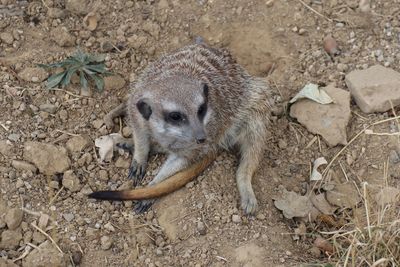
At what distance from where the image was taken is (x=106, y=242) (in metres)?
3.10

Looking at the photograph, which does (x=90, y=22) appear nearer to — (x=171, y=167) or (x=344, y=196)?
(x=171, y=167)

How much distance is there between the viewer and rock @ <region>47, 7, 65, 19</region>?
3.95 meters

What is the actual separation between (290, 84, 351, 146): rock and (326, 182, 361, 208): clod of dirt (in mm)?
268

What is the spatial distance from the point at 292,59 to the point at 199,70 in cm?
72

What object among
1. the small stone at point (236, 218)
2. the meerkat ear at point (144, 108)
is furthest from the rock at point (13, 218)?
the small stone at point (236, 218)

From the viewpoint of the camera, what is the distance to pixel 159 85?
10.8 feet

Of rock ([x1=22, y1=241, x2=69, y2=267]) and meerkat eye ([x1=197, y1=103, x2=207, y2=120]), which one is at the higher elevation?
meerkat eye ([x1=197, y1=103, x2=207, y2=120])

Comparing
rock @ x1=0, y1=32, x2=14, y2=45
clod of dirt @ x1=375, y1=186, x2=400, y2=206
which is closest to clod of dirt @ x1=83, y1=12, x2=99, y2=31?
rock @ x1=0, y1=32, x2=14, y2=45

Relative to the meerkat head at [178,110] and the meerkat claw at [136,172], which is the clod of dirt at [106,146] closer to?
the meerkat claw at [136,172]

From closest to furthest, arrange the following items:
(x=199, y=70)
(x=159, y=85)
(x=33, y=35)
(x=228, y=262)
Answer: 1. (x=228, y=262)
2. (x=159, y=85)
3. (x=199, y=70)
4. (x=33, y=35)

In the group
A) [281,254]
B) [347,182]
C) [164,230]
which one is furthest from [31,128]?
[347,182]

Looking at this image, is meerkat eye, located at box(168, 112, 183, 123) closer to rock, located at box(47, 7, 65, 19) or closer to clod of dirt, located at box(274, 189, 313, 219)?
clod of dirt, located at box(274, 189, 313, 219)

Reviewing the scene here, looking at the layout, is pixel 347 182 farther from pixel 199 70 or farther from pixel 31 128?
pixel 31 128

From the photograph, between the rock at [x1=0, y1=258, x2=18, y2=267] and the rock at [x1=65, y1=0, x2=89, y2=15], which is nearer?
the rock at [x1=0, y1=258, x2=18, y2=267]
